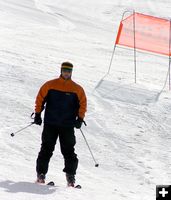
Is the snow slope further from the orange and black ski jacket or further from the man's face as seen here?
the man's face

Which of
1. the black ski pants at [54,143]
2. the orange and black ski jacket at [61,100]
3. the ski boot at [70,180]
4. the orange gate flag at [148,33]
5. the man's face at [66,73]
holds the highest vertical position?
the orange gate flag at [148,33]

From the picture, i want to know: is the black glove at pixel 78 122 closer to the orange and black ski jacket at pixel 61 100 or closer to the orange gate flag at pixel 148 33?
the orange and black ski jacket at pixel 61 100

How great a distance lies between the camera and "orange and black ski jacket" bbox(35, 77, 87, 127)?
8141 millimetres

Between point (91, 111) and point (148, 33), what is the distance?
4552 millimetres

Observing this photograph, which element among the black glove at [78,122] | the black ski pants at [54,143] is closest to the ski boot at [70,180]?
the black ski pants at [54,143]

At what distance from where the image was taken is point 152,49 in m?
17.2

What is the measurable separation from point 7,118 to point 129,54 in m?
10.2

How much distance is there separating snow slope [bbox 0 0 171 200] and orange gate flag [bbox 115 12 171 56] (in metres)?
1.07

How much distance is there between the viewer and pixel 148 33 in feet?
56.9

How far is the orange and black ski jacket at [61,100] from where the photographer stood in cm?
814

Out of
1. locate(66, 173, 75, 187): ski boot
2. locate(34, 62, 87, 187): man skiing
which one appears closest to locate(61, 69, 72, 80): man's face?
locate(34, 62, 87, 187): man skiing

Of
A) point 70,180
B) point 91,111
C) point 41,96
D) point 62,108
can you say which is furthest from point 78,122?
point 91,111

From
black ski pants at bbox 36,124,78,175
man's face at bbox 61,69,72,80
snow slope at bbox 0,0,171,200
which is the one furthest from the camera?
snow slope at bbox 0,0,171,200

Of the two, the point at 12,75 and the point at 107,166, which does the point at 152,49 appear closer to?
the point at 12,75
